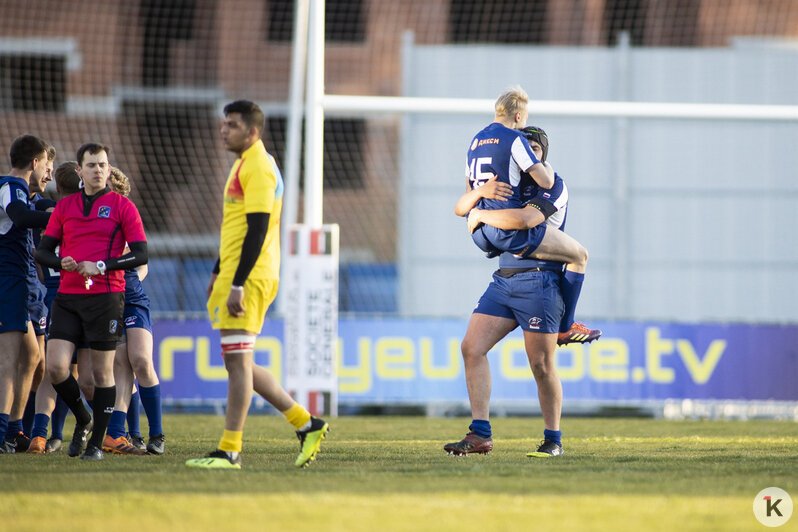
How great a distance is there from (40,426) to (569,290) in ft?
11.7

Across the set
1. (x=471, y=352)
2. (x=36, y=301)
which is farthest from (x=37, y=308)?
(x=471, y=352)

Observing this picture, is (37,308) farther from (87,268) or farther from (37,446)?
(87,268)

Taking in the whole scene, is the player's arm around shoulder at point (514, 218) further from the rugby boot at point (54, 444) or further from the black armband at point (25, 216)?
the rugby boot at point (54, 444)

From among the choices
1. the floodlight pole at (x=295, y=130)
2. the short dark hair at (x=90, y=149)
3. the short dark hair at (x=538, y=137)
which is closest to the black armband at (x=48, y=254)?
the short dark hair at (x=90, y=149)

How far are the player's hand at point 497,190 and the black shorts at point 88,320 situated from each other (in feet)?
7.45

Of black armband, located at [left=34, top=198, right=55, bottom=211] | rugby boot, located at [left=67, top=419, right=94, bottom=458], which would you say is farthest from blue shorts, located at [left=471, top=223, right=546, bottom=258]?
black armband, located at [left=34, top=198, right=55, bottom=211]

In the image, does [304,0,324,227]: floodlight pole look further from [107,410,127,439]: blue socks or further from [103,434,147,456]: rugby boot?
[103,434,147,456]: rugby boot

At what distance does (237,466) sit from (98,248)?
1564mm

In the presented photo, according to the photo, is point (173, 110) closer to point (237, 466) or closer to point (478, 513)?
point (237, 466)

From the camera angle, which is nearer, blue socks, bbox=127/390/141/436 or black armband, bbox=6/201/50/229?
black armband, bbox=6/201/50/229

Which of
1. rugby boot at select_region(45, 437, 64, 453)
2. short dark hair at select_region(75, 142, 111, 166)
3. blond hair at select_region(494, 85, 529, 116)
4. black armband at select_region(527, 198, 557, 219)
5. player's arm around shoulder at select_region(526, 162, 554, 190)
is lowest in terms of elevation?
rugby boot at select_region(45, 437, 64, 453)

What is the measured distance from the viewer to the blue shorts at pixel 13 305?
635 cm

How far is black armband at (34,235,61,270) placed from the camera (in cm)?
576

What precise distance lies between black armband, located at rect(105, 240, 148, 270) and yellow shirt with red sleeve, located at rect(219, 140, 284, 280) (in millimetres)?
744
